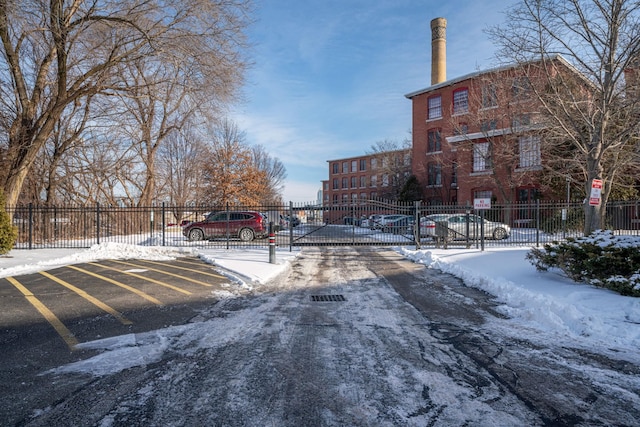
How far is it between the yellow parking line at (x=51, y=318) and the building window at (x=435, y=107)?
37.6 m

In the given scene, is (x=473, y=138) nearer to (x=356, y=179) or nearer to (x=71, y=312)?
(x=71, y=312)

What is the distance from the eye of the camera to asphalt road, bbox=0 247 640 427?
2.98 meters

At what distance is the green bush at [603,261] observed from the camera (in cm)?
623

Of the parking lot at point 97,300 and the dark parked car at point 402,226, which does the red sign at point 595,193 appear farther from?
the parking lot at point 97,300

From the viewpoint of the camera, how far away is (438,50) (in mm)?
43531

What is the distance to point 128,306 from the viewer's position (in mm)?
6523

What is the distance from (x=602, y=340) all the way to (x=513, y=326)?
3.49 feet

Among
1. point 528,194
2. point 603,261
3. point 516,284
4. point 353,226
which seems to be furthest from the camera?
point 528,194

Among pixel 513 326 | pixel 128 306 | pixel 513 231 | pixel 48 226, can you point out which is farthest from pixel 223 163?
pixel 513 326

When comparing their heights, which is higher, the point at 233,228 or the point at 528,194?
the point at 528,194

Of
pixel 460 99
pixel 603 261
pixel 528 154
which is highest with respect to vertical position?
pixel 460 99

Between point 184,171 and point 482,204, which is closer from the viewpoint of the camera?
point 482,204

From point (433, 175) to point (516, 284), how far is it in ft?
110

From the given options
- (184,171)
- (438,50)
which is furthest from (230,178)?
(438,50)
